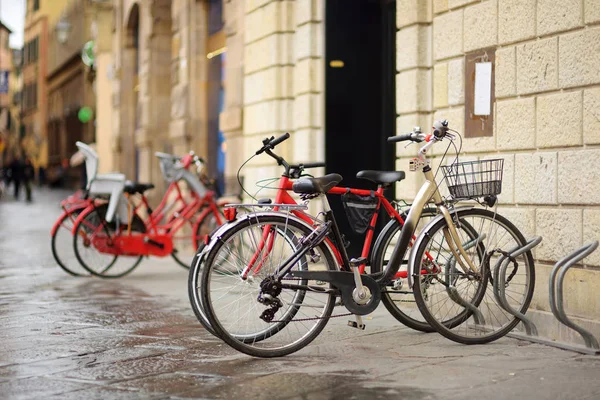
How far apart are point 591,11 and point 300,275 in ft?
7.90

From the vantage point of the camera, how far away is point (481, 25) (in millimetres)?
7090

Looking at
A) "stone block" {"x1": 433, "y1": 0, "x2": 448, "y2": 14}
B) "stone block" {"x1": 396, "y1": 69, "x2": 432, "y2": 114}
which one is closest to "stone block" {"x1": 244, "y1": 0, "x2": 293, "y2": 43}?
"stone block" {"x1": 396, "y1": 69, "x2": 432, "y2": 114}

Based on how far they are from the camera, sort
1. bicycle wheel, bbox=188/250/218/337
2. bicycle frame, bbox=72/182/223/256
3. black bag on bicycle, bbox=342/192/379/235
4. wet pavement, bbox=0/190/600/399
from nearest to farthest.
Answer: wet pavement, bbox=0/190/600/399 < bicycle wheel, bbox=188/250/218/337 < black bag on bicycle, bbox=342/192/379/235 < bicycle frame, bbox=72/182/223/256

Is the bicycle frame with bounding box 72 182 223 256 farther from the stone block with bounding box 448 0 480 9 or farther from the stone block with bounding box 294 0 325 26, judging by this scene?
the stone block with bounding box 448 0 480 9

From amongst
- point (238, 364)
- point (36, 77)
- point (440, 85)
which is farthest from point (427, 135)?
point (36, 77)

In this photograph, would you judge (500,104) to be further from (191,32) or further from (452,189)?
(191,32)

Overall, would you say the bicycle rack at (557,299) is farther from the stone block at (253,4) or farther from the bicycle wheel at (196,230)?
the stone block at (253,4)

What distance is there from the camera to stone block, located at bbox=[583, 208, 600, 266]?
6.07m

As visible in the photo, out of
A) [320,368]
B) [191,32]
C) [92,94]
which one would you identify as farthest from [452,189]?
[92,94]

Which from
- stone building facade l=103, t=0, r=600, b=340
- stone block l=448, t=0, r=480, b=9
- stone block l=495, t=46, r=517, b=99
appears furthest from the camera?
Result: stone block l=448, t=0, r=480, b=9

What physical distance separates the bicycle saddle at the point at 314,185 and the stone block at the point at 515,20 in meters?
1.86

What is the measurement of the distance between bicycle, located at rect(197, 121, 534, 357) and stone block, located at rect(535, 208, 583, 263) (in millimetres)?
581

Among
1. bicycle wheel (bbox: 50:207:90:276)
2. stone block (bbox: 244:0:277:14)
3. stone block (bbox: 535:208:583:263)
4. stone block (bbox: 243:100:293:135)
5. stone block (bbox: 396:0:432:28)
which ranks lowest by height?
bicycle wheel (bbox: 50:207:90:276)

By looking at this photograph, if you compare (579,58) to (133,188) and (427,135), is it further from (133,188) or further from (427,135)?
(133,188)
